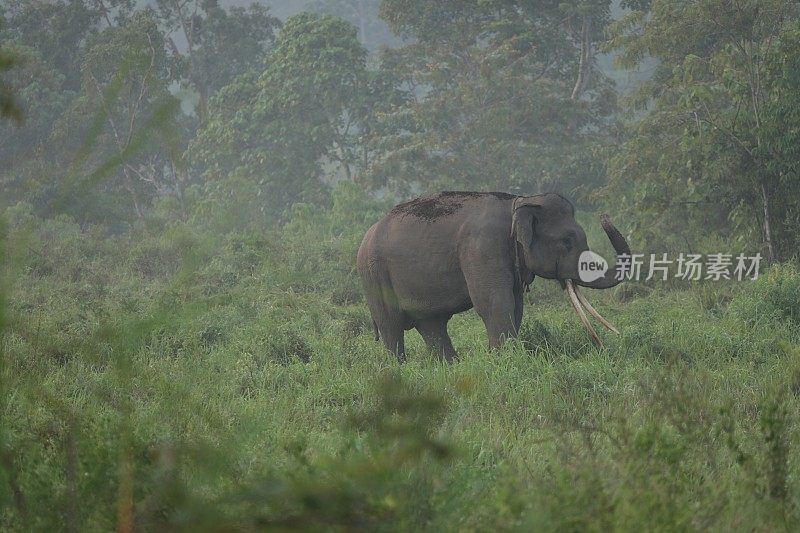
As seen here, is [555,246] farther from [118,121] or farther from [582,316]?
[118,121]

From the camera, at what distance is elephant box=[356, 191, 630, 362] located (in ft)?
25.1

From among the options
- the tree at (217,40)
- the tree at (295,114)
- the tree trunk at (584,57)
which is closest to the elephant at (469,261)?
the tree trunk at (584,57)

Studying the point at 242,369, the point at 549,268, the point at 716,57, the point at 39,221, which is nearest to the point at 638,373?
the point at 549,268

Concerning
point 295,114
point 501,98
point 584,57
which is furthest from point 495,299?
point 295,114

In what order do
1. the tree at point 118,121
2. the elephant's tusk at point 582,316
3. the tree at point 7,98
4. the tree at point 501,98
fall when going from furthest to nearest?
the tree at point 501,98
the tree at point 118,121
the elephant's tusk at point 582,316
the tree at point 7,98

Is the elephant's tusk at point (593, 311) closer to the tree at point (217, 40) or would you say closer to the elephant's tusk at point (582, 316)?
the elephant's tusk at point (582, 316)

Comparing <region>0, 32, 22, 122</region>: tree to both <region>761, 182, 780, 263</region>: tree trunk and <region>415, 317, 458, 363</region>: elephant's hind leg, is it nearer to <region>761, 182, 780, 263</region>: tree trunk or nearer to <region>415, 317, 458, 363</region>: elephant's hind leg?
<region>415, 317, 458, 363</region>: elephant's hind leg

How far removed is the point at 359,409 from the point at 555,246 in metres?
2.61

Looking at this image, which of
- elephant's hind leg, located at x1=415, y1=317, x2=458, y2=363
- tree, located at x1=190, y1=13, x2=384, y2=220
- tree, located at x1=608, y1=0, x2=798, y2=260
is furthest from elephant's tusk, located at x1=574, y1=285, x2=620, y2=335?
tree, located at x1=190, y1=13, x2=384, y2=220

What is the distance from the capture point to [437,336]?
827cm

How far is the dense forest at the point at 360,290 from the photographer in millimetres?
2016

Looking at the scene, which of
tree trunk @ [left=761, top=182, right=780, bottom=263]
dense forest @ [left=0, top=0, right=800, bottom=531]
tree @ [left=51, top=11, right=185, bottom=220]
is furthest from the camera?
tree @ [left=51, top=11, right=185, bottom=220]

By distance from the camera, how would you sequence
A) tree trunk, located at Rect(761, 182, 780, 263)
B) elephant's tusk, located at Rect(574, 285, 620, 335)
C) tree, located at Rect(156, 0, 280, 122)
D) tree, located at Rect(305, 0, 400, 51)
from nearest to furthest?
elephant's tusk, located at Rect(574, 285, 620, 335) → tree trunk, located at Rect(761, 182, 780, 263) → tree, located at Rect(156, 0, 280, 122) → tree, located at Rect(305, 0, 400, 51)

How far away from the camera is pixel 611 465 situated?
328 cm
